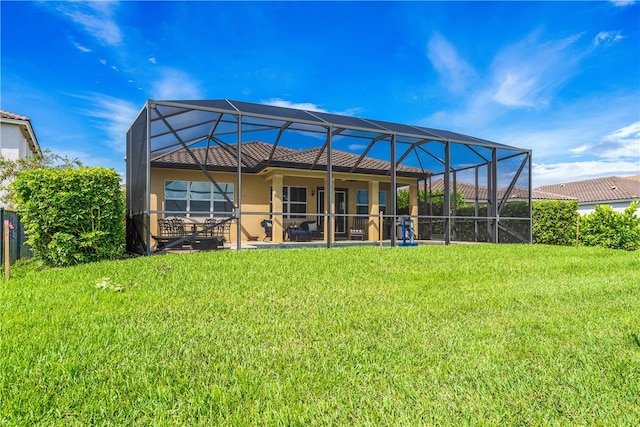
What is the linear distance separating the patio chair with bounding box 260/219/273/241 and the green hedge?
6931 millimetres

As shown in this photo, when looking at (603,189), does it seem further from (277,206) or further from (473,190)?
(277,206)

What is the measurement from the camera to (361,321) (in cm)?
357

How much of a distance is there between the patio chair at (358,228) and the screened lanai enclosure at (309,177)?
12 cm

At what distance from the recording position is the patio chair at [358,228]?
48.7 feet

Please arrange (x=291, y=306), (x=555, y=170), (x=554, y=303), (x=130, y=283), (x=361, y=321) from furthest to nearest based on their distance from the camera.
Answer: (x=555, y=170), (x=130, y=283), (x=554, y=303), (x=291, y=306), (x=361, y=321)

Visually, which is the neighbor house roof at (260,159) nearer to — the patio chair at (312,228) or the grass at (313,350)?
the patio chair at (312,228)

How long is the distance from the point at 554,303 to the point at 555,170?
53351mm

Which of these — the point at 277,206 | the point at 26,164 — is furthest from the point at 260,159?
the point at 26,164

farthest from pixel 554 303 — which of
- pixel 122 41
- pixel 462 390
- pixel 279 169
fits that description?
pixel 122 41

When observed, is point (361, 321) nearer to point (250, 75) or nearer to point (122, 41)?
point (122, 41)

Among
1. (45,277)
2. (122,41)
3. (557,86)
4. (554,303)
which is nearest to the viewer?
(554,303)

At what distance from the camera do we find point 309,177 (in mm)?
14773

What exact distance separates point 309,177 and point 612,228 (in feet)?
36.6

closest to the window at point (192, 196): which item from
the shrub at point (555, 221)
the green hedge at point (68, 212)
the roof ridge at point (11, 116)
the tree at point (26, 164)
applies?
the tree at point (26, 164)
